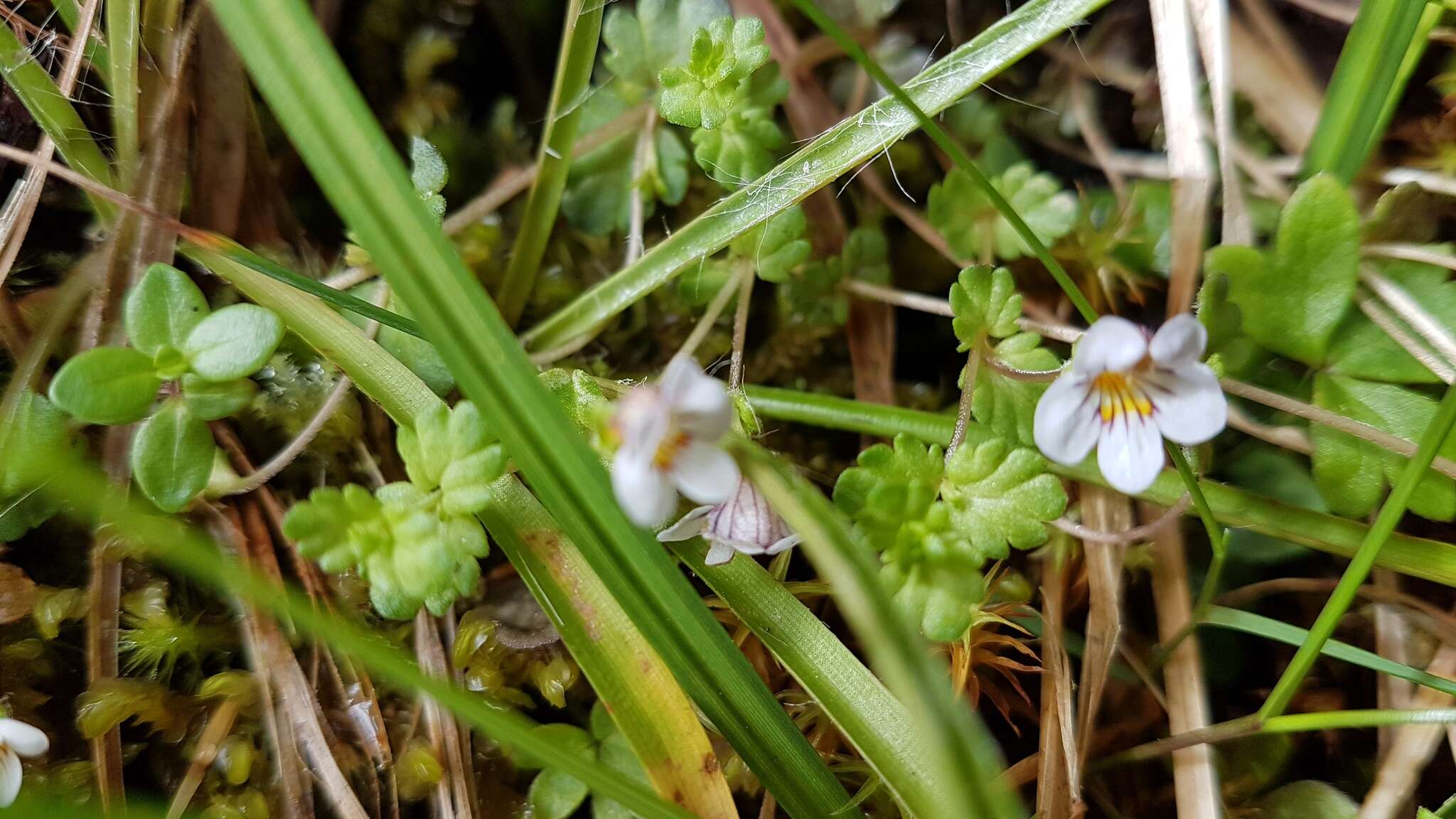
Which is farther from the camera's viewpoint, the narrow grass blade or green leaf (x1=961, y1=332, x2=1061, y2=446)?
green leaf (x1=961, y1=332, x2=1061, y2=446)

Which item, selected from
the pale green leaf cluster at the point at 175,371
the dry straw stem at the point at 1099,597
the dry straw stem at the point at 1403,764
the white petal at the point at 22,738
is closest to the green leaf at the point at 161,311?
the pale green leaf cluster at the point at 175,371

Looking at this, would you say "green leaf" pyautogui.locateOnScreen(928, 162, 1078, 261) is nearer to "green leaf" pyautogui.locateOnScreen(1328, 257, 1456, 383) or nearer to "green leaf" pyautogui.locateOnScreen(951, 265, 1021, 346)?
"green leaf" pyautogui.locateOnScreen(951, 265, 1021, 346)

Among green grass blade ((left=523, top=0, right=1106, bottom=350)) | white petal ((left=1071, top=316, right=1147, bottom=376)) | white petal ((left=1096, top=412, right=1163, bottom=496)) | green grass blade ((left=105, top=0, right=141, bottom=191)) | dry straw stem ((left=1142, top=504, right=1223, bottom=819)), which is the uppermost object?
A: green grass blade ((left=105, top=0, right=141, bottom=191))

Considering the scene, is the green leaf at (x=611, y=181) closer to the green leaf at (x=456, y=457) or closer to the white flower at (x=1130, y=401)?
the green leaf at (x=456, y=457)

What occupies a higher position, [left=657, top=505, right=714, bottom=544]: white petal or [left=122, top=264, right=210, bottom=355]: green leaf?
[left=122, top=264, right=210, bottom=355]: green leaf

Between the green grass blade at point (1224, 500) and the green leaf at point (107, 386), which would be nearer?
the green leaf at point (107, 386)

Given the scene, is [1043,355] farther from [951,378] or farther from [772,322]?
[772,322]

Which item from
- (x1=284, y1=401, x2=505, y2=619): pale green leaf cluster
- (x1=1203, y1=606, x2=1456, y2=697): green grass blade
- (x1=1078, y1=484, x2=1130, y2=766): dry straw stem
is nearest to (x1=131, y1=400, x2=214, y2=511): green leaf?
(x1=284, y1=401, x2=505, y2=619): pale green leaf cluster
